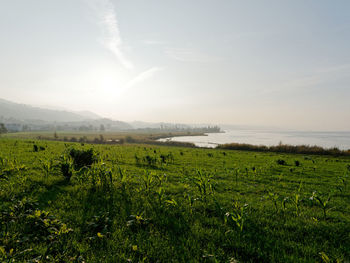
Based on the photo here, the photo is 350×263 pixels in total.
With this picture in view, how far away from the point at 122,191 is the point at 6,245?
13.4 feet

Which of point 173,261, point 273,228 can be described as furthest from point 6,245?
point 273,228

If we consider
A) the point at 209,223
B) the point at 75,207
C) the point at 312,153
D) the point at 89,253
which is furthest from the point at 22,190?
the point at 312,153

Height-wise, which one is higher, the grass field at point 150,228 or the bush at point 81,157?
the bush at point 81,157

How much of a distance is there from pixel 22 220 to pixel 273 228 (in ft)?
24.3

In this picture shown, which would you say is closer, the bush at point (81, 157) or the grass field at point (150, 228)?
the grass field at point (150, 228)

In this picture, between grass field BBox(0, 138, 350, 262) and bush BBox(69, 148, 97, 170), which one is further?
bush BBox(69, 148, 97, 170)

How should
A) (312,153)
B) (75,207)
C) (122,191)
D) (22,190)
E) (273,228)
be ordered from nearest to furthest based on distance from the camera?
(273,228), (75,207), (22,190), (122,191), (312,153)

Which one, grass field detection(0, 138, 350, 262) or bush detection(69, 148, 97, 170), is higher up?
bush detection(69, 148, 97, 170)

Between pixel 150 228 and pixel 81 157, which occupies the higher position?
pixel 81 157

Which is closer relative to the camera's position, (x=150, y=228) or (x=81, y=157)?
(x=150, y=228)

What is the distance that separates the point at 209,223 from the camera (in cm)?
536

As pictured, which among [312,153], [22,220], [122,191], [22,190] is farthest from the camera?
[312,153]

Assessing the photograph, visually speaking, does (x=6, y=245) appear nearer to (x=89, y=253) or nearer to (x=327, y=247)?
(x=89, y=253)

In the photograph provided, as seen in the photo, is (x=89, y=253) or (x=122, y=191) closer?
(x=89, y=253)
